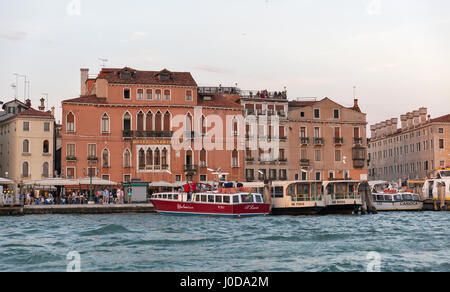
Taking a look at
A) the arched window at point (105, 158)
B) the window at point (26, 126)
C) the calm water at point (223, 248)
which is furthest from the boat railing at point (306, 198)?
the window at point (26, 126)

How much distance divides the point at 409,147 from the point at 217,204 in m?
47.8

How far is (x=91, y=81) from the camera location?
193 feet

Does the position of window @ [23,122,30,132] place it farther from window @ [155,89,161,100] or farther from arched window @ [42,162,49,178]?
window @ [155,89,161,100]

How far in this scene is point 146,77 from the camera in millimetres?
54031

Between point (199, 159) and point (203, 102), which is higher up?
point (203, 102)

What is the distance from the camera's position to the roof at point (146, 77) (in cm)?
5306

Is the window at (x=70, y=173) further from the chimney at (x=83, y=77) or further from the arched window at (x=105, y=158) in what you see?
the chimney at (x=83, y=77)

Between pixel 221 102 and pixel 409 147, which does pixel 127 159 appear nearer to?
pixel 221 102

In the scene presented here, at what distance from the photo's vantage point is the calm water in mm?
15133

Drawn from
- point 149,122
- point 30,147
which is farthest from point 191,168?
point 30,147

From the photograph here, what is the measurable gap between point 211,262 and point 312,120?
1754 inches
